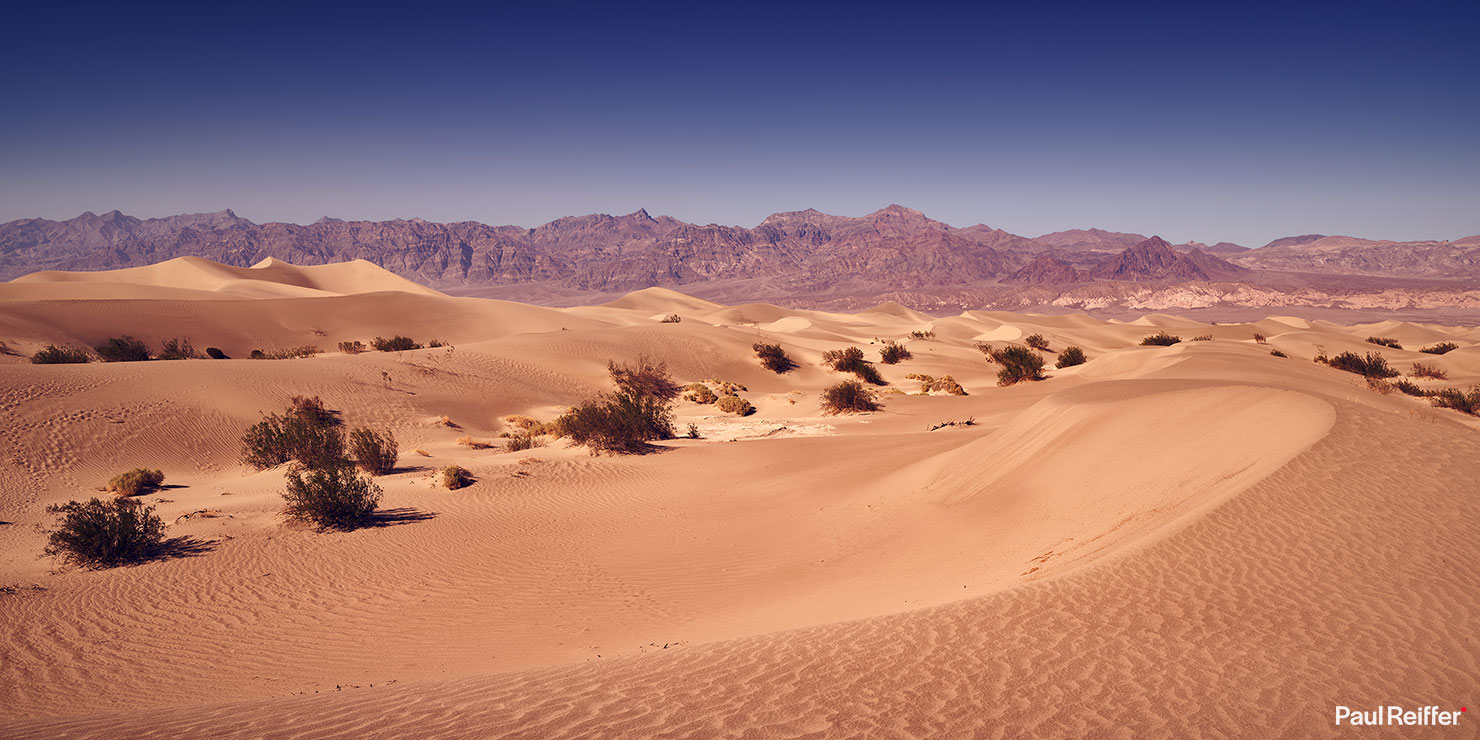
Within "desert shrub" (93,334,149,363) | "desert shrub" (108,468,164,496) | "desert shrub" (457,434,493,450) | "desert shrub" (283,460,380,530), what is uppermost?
"desert shrub" (93,334,149,363)

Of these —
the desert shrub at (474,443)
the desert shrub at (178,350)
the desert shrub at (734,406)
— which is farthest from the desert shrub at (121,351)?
the desert shrub at (734,406)

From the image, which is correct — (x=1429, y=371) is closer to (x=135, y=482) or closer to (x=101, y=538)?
(x=101, y=538)

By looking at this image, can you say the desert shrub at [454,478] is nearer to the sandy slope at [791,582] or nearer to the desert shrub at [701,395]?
the sandy slope at [791,582]

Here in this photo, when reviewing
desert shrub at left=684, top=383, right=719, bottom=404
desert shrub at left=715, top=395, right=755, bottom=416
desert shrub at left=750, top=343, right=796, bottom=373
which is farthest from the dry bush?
desert shrub at left=750, top=343, right=796, bottom=373

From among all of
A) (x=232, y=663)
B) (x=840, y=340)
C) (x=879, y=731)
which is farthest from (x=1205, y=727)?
(x=840, y=340)

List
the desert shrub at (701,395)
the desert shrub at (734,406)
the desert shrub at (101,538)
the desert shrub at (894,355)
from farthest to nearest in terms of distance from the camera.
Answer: the desert shrub at (894,355) < the desert shrub at (701,395) < the desert shrub at (734,406) < the desert shrub at (101,538)

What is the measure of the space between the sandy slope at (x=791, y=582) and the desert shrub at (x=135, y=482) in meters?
0.61

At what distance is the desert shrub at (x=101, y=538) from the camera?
29.6 feet

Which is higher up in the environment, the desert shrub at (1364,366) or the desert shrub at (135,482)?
the desert shrub at (1364,366)

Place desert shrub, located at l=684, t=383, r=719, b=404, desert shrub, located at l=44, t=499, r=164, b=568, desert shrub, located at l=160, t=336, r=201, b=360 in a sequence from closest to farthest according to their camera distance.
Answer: desert shrub, located at l=44, t=499, r=164, b=568 → desert shrub, located at l=684, t=383, r=719, b=404 → desert shrub, located at l=160, t=336, r=201, b=360

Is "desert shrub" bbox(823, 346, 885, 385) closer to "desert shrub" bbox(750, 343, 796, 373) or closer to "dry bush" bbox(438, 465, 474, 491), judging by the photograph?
"desert shrub" bbox(750, 343, 796, 373)

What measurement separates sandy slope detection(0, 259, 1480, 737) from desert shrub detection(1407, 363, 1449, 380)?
11.7 metres

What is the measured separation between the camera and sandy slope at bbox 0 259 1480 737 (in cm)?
426

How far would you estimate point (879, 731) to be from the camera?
3.87m
